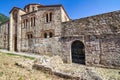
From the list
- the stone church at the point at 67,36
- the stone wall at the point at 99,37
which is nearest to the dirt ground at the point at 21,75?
the stone wall at the point at 99,37

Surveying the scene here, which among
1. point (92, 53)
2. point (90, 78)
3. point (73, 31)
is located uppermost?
point (73, 31)

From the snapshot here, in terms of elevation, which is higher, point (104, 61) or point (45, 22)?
point (45, 22)

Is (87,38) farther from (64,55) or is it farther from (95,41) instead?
(64,55)

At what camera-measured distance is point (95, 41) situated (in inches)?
483

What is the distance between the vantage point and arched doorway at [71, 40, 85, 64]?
13422 mm

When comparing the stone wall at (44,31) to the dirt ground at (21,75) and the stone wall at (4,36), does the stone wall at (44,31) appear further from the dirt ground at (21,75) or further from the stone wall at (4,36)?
the dirt ground at (21,75)

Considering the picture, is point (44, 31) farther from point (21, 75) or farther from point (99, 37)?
point (21, 75)

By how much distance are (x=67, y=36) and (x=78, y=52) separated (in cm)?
254

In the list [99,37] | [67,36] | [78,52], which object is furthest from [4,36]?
[99,37]

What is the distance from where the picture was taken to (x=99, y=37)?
12055 mm

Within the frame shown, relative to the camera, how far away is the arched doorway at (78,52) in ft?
44.0

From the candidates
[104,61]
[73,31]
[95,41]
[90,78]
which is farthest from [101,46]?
[90,78]

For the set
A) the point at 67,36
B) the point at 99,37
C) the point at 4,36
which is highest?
the point at 4,36

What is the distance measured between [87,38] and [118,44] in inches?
130
